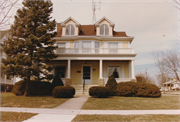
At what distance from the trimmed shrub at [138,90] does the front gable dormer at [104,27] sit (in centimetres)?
955

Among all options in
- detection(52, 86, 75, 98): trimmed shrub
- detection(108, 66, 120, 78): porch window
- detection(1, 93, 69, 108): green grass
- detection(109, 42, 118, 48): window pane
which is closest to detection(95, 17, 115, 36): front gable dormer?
detection(109, 42, 118, 48): window pane

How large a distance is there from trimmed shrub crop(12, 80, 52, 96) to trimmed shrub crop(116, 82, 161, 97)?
23.4 feet

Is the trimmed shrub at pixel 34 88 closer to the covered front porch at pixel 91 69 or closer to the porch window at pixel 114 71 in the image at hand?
the covered front porch at pixel 91 69

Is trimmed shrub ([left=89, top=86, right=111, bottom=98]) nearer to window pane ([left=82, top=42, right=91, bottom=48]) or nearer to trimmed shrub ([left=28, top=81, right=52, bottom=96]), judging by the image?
trimmed shrub ([left=28, top=81, right=52, bottom=96])

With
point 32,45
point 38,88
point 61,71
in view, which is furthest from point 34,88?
point 61,71

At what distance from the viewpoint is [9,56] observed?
15.1 meters

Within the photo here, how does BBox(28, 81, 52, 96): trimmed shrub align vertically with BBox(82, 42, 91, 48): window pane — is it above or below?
below

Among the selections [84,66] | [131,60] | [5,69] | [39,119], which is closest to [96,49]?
[84,66]

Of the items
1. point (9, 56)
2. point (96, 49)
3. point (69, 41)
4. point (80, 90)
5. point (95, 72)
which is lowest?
point (80, 90)

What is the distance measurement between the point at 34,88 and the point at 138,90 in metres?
10.0

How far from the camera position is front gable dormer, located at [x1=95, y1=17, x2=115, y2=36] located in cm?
2275

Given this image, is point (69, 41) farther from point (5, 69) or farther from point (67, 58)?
point (5, 69)

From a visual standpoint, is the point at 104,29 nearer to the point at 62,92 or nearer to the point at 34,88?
the point at 62,92

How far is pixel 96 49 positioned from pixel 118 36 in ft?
13.3
